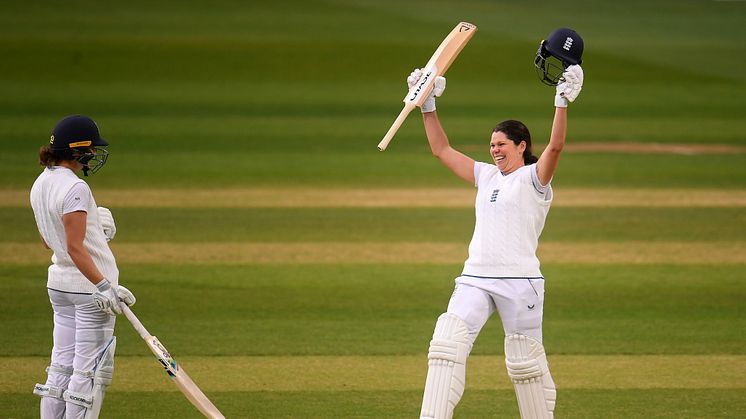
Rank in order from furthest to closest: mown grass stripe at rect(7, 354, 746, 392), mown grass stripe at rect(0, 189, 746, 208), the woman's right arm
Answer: mown grass stripe at rect(0, 189, 746, 208) → mown grass stripe at rect(7, 354, 746, 392) → the woman's right arm

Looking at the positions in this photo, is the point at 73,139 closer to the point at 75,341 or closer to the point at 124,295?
the point at 124,295

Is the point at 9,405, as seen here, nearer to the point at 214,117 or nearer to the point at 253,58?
the point at 214,117

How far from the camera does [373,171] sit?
1744 centimetres

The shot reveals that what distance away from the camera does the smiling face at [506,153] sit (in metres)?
6.71

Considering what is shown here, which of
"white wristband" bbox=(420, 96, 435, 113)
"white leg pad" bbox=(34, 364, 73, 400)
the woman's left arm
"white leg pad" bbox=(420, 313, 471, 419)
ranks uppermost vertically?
"white wristband" bbox=(420, 96, 435, 113)

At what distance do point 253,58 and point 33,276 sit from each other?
18.2 meters

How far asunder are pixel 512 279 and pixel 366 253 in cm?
582

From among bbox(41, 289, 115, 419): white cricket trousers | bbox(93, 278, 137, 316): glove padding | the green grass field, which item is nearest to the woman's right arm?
the green grass field

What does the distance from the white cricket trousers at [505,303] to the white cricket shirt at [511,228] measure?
0.17ft

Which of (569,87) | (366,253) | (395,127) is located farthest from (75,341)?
(366,253)

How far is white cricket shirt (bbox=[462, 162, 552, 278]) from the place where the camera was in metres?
6.57

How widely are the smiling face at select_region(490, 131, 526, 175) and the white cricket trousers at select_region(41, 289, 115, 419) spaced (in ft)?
7.20

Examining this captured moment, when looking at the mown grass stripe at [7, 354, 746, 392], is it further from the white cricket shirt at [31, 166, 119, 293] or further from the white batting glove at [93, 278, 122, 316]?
the white batting glove at [93, 278, 122, 316]

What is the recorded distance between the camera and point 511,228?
6.59 m
